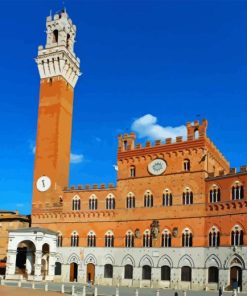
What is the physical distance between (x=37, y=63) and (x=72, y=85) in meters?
5.90

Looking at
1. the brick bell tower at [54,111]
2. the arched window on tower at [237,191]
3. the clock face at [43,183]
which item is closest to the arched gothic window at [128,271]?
the brick bell tower at [54,111]

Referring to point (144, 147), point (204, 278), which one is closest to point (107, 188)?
point (144, 147)

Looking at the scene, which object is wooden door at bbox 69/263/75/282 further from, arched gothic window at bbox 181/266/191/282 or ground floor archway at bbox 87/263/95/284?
arched gothic window at bbox 181/266/191/282

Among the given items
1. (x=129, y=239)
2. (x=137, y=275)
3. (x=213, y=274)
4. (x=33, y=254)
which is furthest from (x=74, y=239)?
(x=213, y=274)

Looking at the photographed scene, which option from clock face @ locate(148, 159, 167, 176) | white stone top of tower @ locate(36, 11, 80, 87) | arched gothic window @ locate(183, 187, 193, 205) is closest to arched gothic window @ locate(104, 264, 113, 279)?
arched gothic window @ locate(183, 187, 193, 205)

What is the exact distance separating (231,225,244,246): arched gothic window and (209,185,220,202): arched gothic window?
12.6ft

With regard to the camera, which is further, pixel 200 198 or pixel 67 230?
pixel 67 230

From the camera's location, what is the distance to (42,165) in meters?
64.3

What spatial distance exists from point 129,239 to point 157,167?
30.4 feet

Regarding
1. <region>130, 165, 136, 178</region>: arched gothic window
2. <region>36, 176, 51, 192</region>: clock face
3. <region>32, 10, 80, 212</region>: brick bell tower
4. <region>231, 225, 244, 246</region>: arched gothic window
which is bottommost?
<region>231, 225, 244, 246</region>: arched gothic window

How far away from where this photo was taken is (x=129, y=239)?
56906 millimetres

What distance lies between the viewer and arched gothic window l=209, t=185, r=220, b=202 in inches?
2026

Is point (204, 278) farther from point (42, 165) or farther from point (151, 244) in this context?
point (42, 165)

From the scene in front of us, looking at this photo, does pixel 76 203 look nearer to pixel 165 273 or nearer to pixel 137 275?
pixel 137 275
